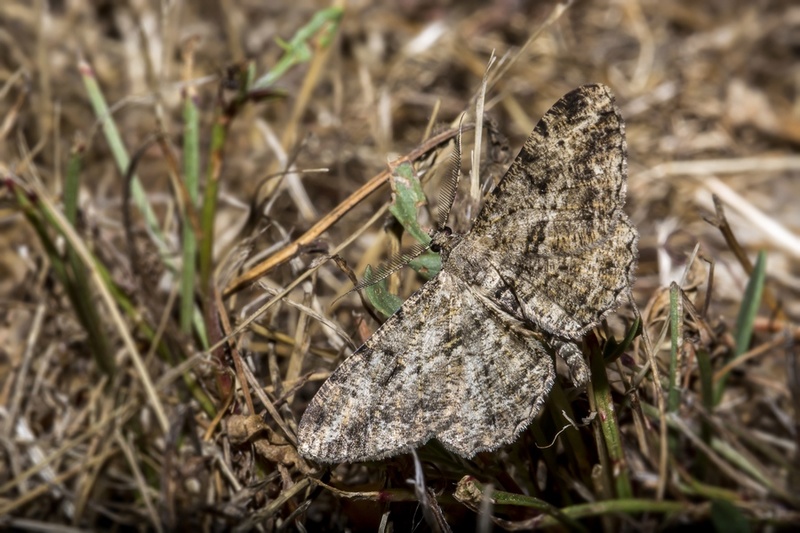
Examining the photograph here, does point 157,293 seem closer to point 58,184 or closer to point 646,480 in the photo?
point 58,184

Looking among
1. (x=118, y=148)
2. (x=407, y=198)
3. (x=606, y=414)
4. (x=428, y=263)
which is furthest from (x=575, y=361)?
(x=118, y=148)

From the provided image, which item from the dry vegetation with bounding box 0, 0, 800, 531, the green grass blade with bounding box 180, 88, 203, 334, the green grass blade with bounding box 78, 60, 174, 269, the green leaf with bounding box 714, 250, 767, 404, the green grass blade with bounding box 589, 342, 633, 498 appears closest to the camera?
the green grass blade with bounding box 589, 342, 633, 498

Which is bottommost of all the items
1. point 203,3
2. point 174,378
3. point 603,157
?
point 174,378

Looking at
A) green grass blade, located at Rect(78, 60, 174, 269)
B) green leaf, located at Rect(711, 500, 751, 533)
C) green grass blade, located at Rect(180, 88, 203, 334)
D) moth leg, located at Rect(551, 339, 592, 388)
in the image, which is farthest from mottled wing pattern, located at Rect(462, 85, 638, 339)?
green grass blade, located at Rect(78, 60, 174, 269)

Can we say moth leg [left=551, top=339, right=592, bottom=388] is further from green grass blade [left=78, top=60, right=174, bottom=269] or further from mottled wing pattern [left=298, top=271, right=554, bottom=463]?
green grass blade [left=78, top=60, right=174, bottom=269]

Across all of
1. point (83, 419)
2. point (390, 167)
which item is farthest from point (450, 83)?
point (83, 419)

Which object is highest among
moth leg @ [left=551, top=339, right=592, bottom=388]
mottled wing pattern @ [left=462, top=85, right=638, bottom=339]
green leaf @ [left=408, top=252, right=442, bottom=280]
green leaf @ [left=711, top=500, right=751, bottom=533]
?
mottled wing pattern @ [left=462, top=85, right=638, bottom=339]
